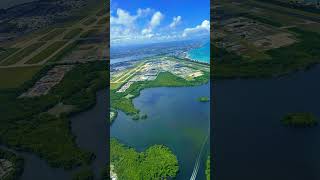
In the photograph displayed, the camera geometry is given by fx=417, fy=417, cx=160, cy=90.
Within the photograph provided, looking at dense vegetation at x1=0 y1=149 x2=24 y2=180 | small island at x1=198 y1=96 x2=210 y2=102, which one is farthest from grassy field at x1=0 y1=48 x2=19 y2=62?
small island at x1=198 y1=96 x2=210 y2=102

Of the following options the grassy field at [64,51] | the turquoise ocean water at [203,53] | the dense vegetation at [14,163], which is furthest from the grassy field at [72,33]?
the turquoise ocean water at [203,53]

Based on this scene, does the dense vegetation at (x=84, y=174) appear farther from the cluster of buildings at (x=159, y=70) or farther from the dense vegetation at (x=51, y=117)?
the cluster of buildings at (x=159, y=70)

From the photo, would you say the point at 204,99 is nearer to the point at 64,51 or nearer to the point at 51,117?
the point at 51,117

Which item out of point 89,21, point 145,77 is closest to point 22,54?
point 89,21

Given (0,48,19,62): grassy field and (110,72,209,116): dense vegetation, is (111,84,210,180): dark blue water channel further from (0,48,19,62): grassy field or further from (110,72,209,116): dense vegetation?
(0,48,19,62): grassy field

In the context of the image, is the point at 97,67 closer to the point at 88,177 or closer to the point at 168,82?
the point at 88,177
